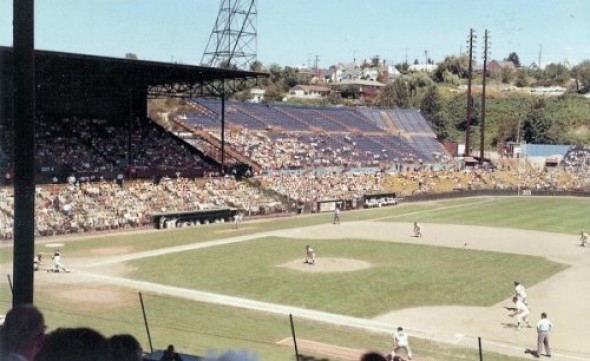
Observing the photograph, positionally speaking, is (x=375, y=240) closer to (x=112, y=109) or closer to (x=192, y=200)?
(x=192, y=200)

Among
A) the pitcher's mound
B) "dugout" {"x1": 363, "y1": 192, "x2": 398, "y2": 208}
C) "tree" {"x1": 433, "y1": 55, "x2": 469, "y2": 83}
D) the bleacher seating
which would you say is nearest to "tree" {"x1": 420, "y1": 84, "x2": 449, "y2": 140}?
"tree" {"x1": 433, "y1": 55, "x2": 469, "y2": 83}

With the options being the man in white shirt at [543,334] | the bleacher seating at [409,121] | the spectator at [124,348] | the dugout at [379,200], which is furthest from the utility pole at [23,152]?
the bleacher seating at [409,121]

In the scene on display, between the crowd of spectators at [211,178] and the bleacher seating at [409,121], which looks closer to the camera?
the crowd of spectators at [211,178]

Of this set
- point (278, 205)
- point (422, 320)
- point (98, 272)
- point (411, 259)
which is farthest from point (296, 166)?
point (422, 320)

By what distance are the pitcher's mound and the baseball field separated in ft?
0.27

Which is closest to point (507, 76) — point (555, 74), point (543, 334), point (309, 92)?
point (555, 74)

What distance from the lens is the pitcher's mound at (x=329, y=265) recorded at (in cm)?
2794

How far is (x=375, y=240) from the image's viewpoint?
3691 cm

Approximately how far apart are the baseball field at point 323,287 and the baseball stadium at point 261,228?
113 mm

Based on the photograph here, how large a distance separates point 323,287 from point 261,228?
18074mm

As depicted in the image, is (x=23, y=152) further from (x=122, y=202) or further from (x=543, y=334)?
(x=122, y=202)

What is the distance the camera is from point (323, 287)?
24.4 metres

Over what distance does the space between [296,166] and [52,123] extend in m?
23.1

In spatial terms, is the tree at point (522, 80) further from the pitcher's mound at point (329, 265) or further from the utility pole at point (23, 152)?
the utility pole at point (23, 152)
